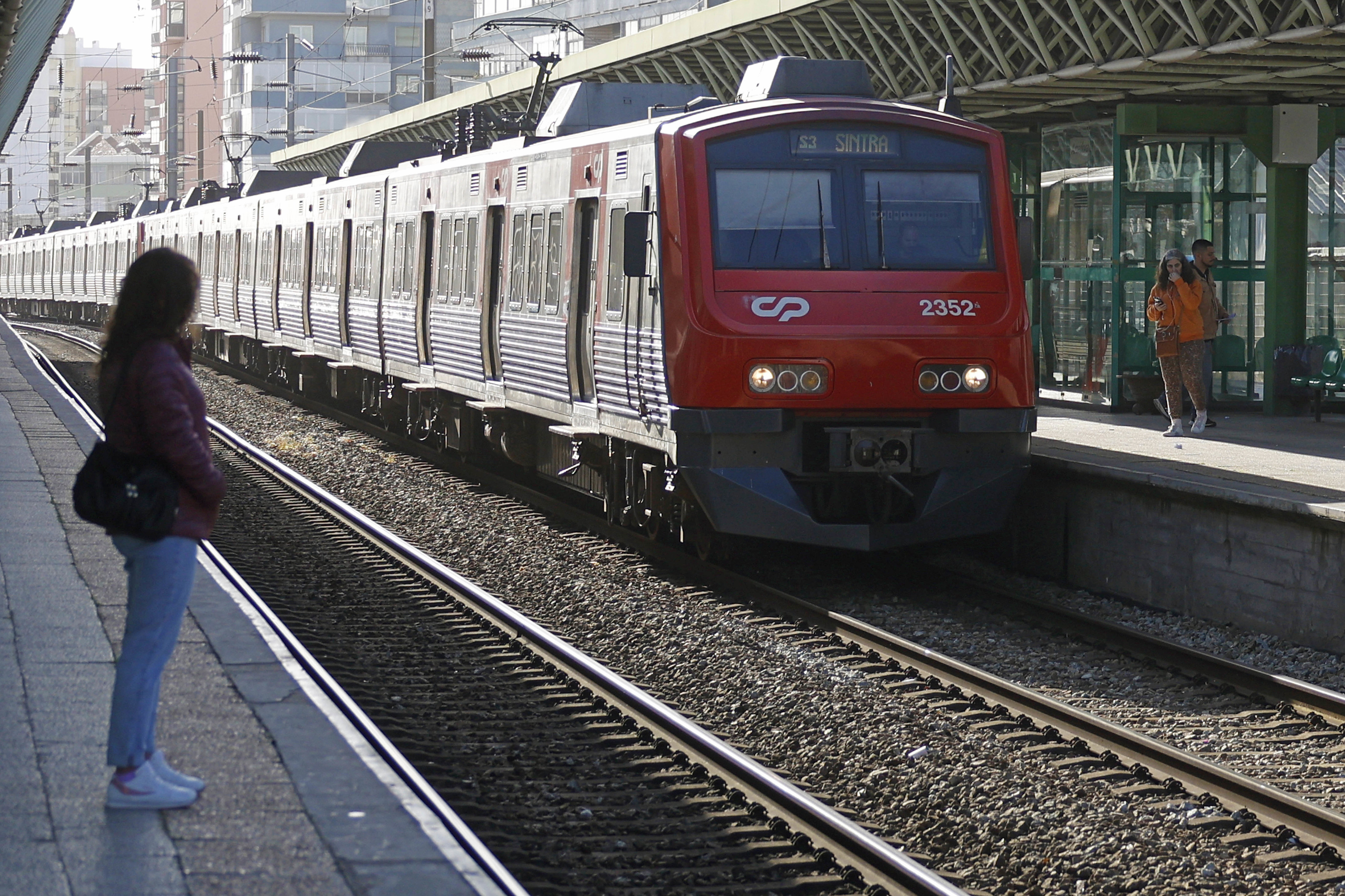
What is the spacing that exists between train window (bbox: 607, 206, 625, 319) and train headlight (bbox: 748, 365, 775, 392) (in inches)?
58.0

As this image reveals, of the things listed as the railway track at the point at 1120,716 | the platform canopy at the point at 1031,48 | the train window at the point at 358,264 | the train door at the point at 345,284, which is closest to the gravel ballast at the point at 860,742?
the railway track at the point at 1120,716

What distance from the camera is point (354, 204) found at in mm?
22219

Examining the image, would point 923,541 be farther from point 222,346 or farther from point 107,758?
point 222,346

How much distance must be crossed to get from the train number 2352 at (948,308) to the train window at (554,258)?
3328mm

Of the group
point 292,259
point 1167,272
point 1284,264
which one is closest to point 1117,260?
point 1284,264

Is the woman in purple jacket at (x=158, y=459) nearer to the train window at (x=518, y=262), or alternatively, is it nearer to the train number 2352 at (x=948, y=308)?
the train number 2352 at (x=948, y=308)

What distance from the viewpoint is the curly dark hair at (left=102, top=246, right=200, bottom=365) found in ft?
17.3

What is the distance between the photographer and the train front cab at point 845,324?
1070 centimetres

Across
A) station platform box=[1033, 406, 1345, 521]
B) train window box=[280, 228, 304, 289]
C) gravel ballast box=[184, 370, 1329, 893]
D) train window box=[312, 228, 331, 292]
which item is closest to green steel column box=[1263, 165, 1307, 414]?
station platform box=[1033, 406, 1345, 521]

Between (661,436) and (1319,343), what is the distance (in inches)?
335

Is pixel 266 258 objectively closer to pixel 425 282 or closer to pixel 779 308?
pixel 425 282

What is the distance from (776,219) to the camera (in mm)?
10984

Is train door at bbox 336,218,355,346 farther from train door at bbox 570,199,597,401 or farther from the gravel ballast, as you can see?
train door at bbox 570,199,597,401

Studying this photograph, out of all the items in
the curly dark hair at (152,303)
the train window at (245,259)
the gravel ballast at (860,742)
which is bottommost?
the gravel ballast at (860,742)
